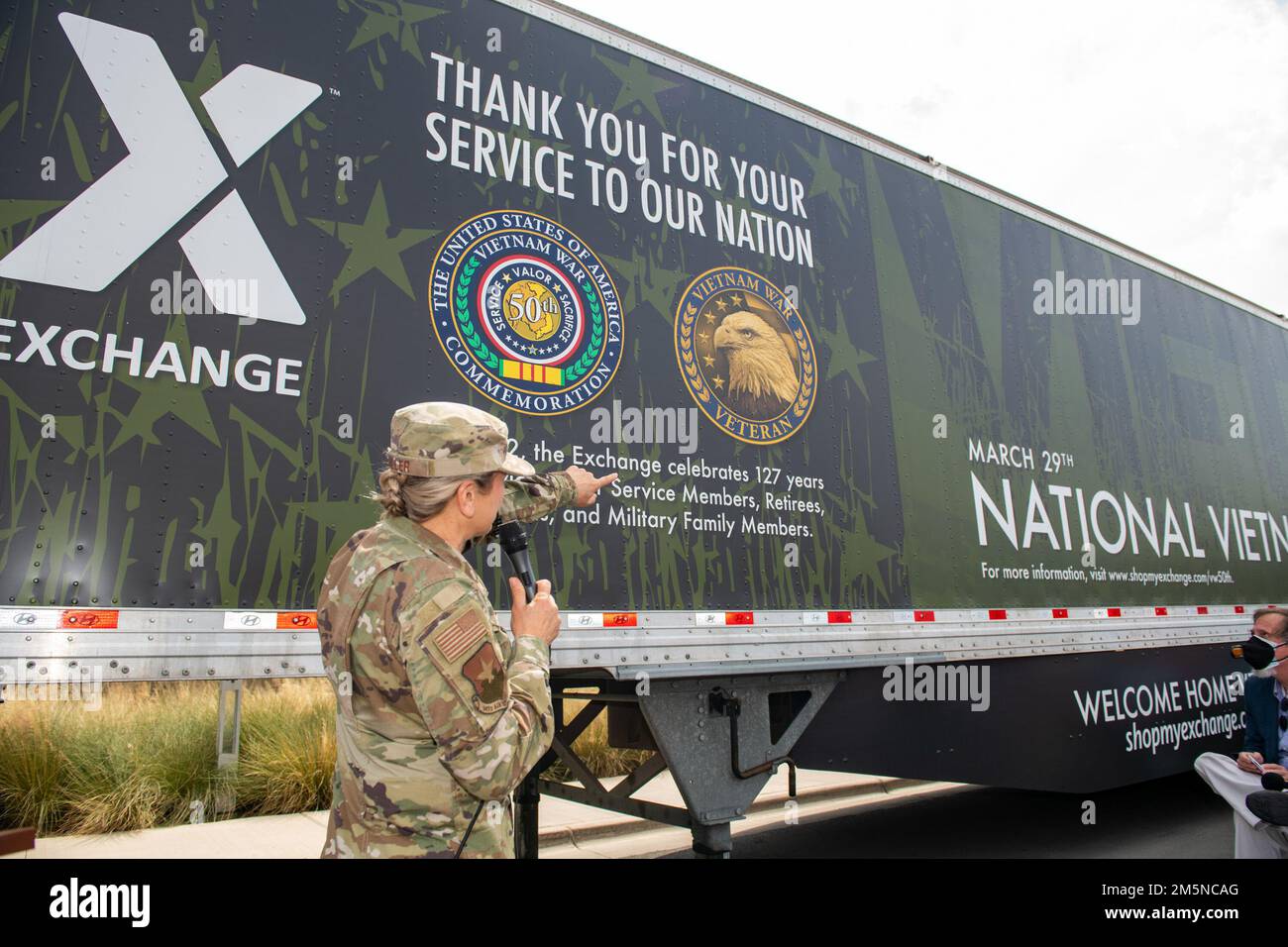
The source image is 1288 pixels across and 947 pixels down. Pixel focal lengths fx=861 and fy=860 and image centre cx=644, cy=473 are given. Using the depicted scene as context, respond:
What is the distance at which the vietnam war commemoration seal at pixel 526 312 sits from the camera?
3109 mm

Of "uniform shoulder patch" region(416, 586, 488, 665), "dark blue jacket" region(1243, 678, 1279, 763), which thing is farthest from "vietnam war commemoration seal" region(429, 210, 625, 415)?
"dark blue jacket" region(1243, 678, 1279, 763)

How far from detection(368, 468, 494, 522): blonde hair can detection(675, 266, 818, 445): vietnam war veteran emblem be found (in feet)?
6.03

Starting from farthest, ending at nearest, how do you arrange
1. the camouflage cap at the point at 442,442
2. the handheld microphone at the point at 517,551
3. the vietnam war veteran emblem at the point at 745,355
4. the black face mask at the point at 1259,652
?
the black face mask at the point at 1259,652
the vietnam war veteran emblem at the point at 745,355
the handheld microphone at the point at 517,551
the camouflage cap at the point at 442,442

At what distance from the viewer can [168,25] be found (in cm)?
272

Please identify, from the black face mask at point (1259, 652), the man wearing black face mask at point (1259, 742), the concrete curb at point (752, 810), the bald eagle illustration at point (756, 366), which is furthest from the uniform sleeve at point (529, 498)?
the black face mask at point (1259, 652)

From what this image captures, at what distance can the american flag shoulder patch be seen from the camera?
1.73m

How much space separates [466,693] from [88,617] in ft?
4.39

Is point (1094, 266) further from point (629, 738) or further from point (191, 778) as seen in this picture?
point (191, 778)

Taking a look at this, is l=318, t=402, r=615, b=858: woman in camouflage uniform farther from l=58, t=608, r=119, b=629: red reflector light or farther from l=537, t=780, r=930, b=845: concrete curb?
l=537, t=780, r=930, b=845: concrete curb

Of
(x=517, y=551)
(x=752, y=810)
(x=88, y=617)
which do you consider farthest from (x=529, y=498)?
(x=752, y=810)

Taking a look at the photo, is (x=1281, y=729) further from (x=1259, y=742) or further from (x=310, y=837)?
(x=310, y=837)

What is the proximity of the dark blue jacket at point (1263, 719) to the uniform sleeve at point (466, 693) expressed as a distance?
4.13m

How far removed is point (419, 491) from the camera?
1935 millimetres

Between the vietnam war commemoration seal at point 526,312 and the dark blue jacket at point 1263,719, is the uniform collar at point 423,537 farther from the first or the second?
the dark blue jacket at point 1263,719
